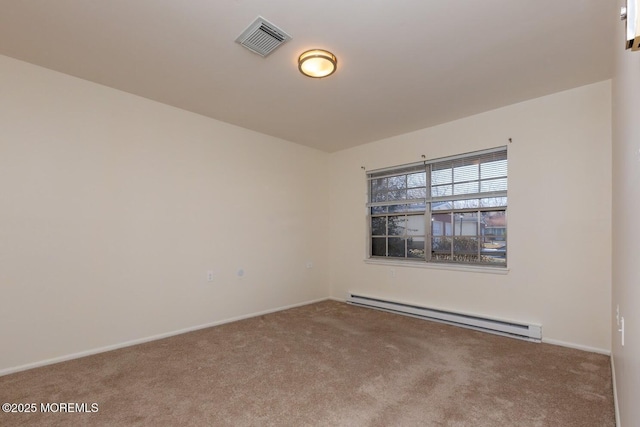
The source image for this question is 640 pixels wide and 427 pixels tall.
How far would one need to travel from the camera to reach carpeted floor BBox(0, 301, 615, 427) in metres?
1.98

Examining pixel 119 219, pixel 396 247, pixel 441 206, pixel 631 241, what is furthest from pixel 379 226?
pixel 631 241

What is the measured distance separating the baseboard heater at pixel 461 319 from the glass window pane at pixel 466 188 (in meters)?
1.57

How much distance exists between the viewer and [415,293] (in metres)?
4.36

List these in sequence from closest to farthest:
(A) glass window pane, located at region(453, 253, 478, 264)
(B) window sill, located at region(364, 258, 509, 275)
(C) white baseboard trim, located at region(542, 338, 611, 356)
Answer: (C) white baseboard trim, located at region(542, 338, 611, 356), (B) window sill, located at region(364, 258, 509, 275), (A) glass window pane, located at region(453, 253, 478, 264)

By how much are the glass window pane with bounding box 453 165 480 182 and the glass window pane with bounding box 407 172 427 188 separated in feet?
1.43

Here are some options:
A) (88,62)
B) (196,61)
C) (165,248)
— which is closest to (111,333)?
(165,248)

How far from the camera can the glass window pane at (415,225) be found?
4488 millimetres

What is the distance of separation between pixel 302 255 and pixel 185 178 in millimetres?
2204

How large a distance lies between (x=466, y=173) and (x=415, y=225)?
1.02 meters

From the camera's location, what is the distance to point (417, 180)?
454cm

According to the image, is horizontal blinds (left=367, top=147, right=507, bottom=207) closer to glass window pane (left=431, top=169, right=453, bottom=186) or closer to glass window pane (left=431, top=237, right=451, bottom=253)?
glass window pane (left=431, top=169, right=453, bottom=186)

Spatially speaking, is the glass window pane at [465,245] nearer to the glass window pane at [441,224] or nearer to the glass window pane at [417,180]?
the glass window pane at [441,224]

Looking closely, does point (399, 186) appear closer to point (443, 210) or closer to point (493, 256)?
point (443, 210)

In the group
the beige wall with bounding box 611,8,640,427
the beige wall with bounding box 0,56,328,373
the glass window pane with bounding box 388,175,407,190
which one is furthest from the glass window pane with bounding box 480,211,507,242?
the beige wall with bounding box 0,56,328,373
